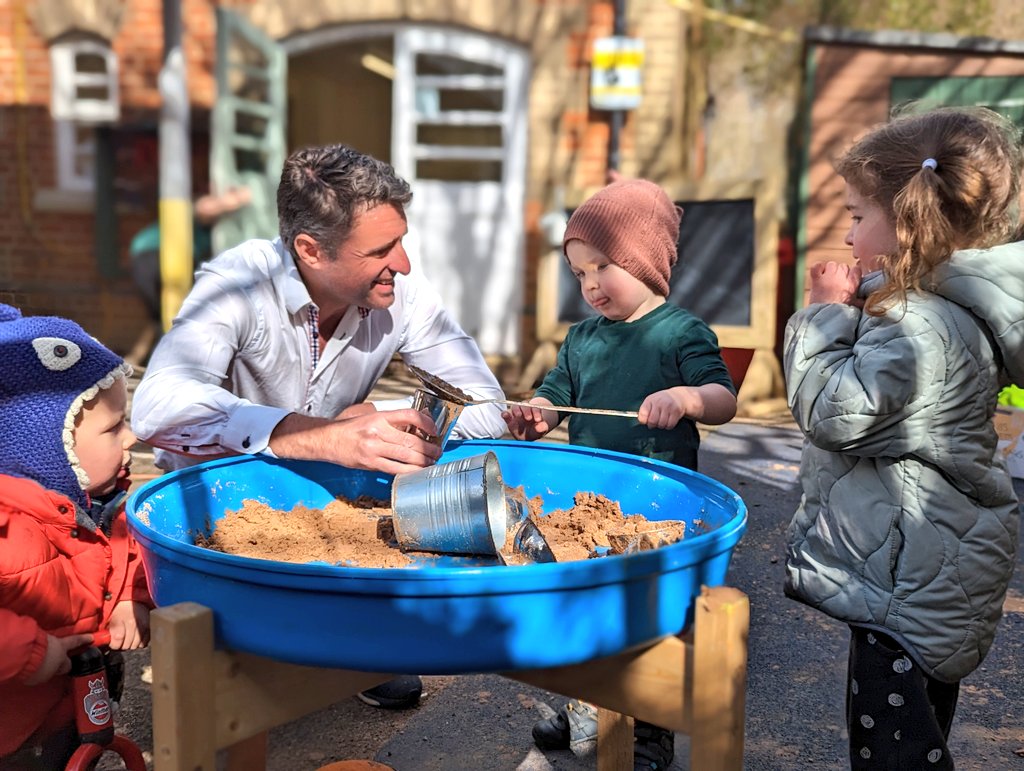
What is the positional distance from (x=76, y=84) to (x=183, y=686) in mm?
8036

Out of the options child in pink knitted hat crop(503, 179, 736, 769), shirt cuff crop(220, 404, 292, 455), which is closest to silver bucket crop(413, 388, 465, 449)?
shirt cuff crop(220, 404, 292, 455)

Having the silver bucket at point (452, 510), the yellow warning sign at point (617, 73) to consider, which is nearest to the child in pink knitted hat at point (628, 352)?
the silver bucket at point (452, 510)

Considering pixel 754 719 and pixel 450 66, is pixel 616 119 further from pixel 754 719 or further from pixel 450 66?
pixel 754 719

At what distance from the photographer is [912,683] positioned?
1740 millimetres

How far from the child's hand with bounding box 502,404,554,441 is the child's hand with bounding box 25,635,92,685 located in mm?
1000

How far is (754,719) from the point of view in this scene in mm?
2559

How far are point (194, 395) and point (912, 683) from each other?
4.76 feet

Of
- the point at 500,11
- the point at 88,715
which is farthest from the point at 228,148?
the point at 88,715

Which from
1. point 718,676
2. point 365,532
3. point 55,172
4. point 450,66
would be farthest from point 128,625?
point 55,172

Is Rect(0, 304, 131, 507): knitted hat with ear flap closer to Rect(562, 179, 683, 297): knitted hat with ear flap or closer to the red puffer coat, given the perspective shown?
the red puffer coat

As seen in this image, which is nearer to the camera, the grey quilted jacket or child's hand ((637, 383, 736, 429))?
the grey quilted jacket

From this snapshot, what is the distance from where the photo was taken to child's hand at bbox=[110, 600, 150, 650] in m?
1.88

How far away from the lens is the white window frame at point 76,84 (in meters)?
8.09

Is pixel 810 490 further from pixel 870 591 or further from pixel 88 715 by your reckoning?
pixel 88 715
